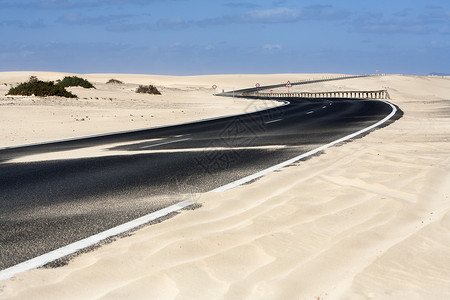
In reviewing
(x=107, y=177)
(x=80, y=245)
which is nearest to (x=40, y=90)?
(x=107, y=177)

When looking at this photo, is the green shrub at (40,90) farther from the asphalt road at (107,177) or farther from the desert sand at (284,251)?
the desert sand at (284,251)

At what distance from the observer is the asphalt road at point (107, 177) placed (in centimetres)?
573

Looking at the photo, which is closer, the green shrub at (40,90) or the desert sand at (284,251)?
the desert sand at (284,251)

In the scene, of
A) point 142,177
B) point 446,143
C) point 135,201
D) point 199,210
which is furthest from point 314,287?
point 446,143

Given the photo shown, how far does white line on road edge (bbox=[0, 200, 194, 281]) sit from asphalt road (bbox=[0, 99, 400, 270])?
118 millimetres

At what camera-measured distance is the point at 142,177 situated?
9102 millimetres

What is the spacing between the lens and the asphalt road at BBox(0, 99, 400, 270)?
5734mm

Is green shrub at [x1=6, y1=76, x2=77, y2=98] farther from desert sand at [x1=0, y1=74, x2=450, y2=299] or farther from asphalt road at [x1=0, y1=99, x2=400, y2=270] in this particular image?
desert sand at [x1=0, y1=74, x2=450, y2=299]

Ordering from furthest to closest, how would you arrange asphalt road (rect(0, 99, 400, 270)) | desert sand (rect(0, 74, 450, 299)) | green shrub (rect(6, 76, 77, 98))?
green shrub (rect(6, 76, 77, 98))
asphalt road (rect(0, 99, 400, 270))
desert sand (rect(0, 74, 450, 299))

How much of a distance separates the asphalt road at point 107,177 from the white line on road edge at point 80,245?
0.12 m

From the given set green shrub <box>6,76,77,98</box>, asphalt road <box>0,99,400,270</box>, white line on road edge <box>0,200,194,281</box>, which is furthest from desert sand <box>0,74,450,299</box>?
green shrub <box>6,76,77,98</box>

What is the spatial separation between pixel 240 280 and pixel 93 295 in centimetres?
106

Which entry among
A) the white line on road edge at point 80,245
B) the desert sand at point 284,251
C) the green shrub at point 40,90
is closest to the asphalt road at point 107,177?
the white line on road edge at point 80,245

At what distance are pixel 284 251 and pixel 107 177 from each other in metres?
5.22
